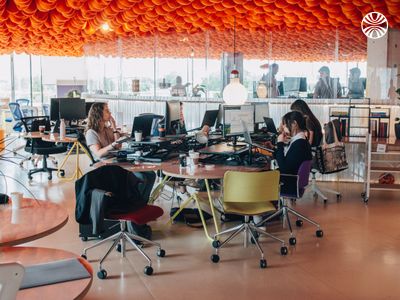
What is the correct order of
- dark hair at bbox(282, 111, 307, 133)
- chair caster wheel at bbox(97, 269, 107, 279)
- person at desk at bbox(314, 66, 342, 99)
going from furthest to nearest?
person at desk at bbox(314, 66, 342, 99)
dark hair at bbox(282, 111, 307, 133)
chair caster wheel at bbox(97, 269, 107, 279)

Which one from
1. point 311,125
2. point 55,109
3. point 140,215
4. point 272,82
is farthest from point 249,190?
point 55,109

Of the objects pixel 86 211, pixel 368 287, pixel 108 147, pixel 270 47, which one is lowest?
pixel 368 287

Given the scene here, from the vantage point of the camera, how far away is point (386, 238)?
227 inches

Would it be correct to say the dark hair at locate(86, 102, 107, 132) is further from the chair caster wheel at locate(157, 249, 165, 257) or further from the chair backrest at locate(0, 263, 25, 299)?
the chair backrest at locate(0, 263, 25, 299)

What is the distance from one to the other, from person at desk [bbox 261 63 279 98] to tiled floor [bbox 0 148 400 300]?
3733mm

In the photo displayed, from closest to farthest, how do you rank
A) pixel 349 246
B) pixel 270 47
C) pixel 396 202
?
pixel 349 246 → pixel 396 202 → pixel 270 47

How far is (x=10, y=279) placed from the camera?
74.6 inches

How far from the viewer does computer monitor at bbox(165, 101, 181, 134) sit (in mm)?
6887

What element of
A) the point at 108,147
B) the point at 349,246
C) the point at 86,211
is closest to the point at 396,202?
the point at 349,246

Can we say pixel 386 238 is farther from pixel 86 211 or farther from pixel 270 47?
pixel 270 47

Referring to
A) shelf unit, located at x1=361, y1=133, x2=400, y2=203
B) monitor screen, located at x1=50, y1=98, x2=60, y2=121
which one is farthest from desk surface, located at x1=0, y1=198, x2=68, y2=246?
monitor screen, located at x1=50, y1=98, x2=60, y2=121

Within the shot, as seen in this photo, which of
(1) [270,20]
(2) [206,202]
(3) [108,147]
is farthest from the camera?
(1) [270,20]

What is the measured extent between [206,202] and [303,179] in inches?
55.9

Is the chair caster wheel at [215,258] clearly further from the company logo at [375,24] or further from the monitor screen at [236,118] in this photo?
the company logo at [375,24]
